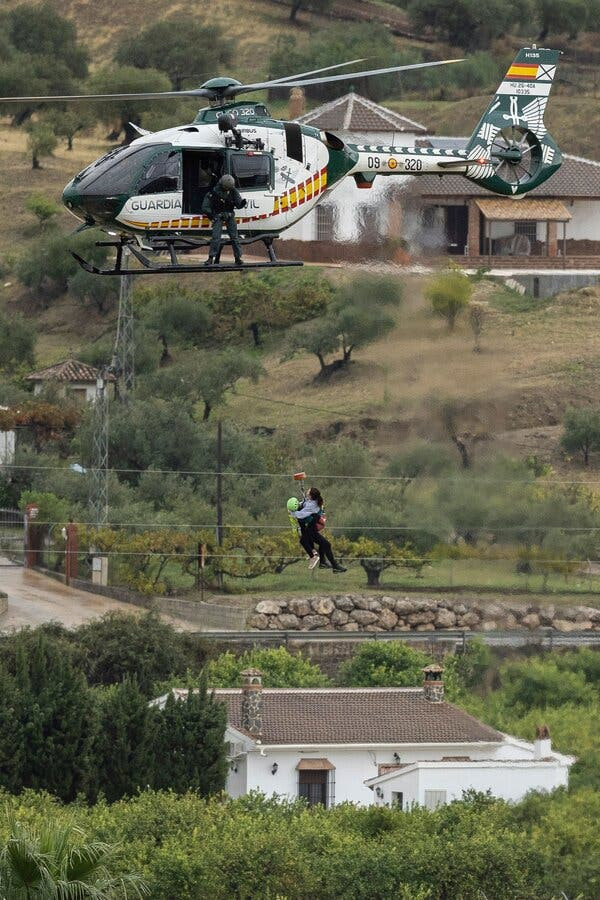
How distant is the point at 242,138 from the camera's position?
114 ft

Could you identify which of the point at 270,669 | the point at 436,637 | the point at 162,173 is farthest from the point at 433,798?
the point at 162,173

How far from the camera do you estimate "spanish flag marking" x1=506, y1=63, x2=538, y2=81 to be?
4084 cm

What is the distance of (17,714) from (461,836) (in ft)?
35.6

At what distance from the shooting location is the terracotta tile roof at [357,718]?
55.8 m

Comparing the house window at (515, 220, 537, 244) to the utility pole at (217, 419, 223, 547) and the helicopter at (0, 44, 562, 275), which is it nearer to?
the utility pole at (217, 419, 223, 547)

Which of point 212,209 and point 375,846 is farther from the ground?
point 212,209

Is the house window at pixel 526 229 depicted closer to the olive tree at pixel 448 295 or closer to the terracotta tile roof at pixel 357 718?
the olive tree at pixel 448 295

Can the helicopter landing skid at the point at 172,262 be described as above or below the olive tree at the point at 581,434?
above

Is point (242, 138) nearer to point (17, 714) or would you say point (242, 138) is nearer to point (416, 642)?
point (17, 714)

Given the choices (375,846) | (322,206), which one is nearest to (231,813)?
(375,846)

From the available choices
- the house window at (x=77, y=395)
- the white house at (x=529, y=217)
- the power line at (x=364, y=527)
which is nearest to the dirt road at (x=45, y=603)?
the power line at (x=364, y=527)

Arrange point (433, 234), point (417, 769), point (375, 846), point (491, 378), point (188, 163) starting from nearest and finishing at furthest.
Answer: point (188, 163)
point (375, 846)
point (433, 234)
point (417, 769)
point (491, 378)

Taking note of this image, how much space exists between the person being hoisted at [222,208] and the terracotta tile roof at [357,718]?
22547 millimetres

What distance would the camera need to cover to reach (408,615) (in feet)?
217
